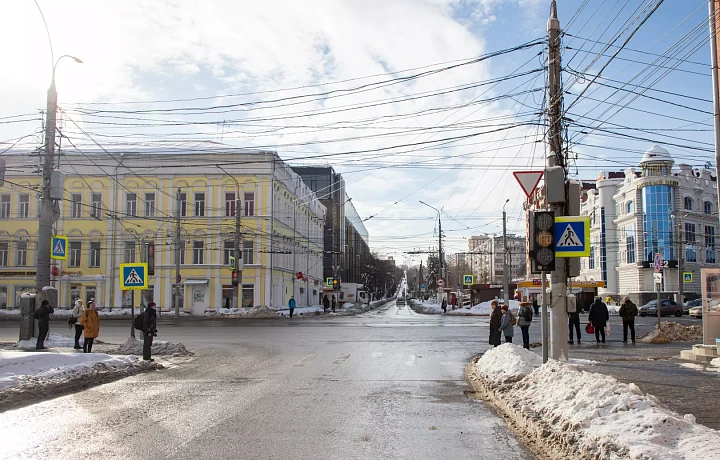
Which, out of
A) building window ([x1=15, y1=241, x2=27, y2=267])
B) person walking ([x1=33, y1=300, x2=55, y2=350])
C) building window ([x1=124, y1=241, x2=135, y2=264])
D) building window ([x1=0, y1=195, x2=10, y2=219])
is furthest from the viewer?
building window ([x1=0, y1=195, x2=10, y2=219])

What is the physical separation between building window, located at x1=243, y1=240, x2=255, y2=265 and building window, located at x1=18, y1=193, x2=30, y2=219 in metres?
19.3

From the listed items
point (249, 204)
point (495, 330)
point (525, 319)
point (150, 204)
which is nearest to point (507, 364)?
point (495, 330)

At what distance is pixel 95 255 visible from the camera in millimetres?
54656

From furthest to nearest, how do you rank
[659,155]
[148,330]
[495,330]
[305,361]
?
[659,155] → [495,330] → [305,361] → [148,330]

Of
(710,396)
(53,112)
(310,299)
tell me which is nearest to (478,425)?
(710,396)

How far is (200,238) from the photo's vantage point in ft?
177

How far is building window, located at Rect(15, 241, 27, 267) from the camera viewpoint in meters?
53.8

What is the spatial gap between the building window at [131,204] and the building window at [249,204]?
31.9 ft

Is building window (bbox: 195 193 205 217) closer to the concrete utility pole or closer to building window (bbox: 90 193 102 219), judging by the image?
building window (bbox: 90 193 102 219)

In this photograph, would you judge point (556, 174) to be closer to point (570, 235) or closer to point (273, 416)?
point (570, 235)

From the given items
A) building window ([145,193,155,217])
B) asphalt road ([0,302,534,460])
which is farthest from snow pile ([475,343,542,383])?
building window ([145,193,155,217])

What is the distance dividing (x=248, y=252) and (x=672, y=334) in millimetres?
37681

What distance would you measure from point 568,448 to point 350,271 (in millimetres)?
113018

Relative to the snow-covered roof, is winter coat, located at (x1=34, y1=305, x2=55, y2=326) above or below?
below
